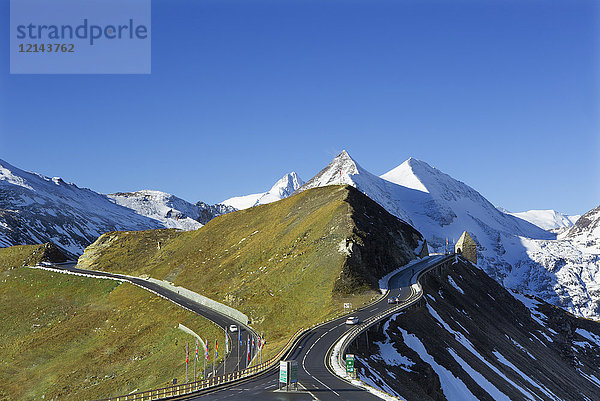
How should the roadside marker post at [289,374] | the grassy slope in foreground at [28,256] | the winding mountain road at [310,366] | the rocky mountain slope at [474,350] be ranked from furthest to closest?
the grassy slope in foreground at [28,256], the rocky mountain slope at [474,350], the roadside marker post at [289,374], the winding mountain road at [310,366]

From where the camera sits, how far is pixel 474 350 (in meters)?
90.6

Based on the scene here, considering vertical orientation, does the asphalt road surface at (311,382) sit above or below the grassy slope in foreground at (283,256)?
below

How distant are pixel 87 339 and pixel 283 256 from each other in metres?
41.6

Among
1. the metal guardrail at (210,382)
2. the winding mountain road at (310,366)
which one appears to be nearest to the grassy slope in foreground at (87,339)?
the winding mountain road at (310,366)

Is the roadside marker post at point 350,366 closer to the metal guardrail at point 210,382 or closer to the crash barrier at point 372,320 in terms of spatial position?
the crash barrier at point 372,320

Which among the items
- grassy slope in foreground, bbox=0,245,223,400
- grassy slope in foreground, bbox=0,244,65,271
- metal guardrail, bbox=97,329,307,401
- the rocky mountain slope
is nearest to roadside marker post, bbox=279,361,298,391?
metal guardrail, bbox=97,329,307,401

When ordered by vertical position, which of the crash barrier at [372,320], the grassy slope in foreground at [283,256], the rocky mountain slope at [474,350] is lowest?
the rocky mountain slope at [474,350]

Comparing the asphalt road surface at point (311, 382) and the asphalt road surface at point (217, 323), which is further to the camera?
the asphalt road surface at point (217, 323)

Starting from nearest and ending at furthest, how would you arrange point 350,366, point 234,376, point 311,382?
point 311,382 → point 350,366 → point 234,376

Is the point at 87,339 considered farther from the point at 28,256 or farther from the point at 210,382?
the point at 28,256

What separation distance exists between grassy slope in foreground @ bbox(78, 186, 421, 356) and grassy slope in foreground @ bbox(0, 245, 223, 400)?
12232 mm

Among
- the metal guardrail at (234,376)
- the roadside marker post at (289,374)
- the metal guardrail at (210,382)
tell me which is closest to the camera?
the roadside marker post at (289,374)

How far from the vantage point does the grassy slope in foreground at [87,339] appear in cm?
7694

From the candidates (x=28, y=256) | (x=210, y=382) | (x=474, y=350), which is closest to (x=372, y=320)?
(x=474, y=350)
